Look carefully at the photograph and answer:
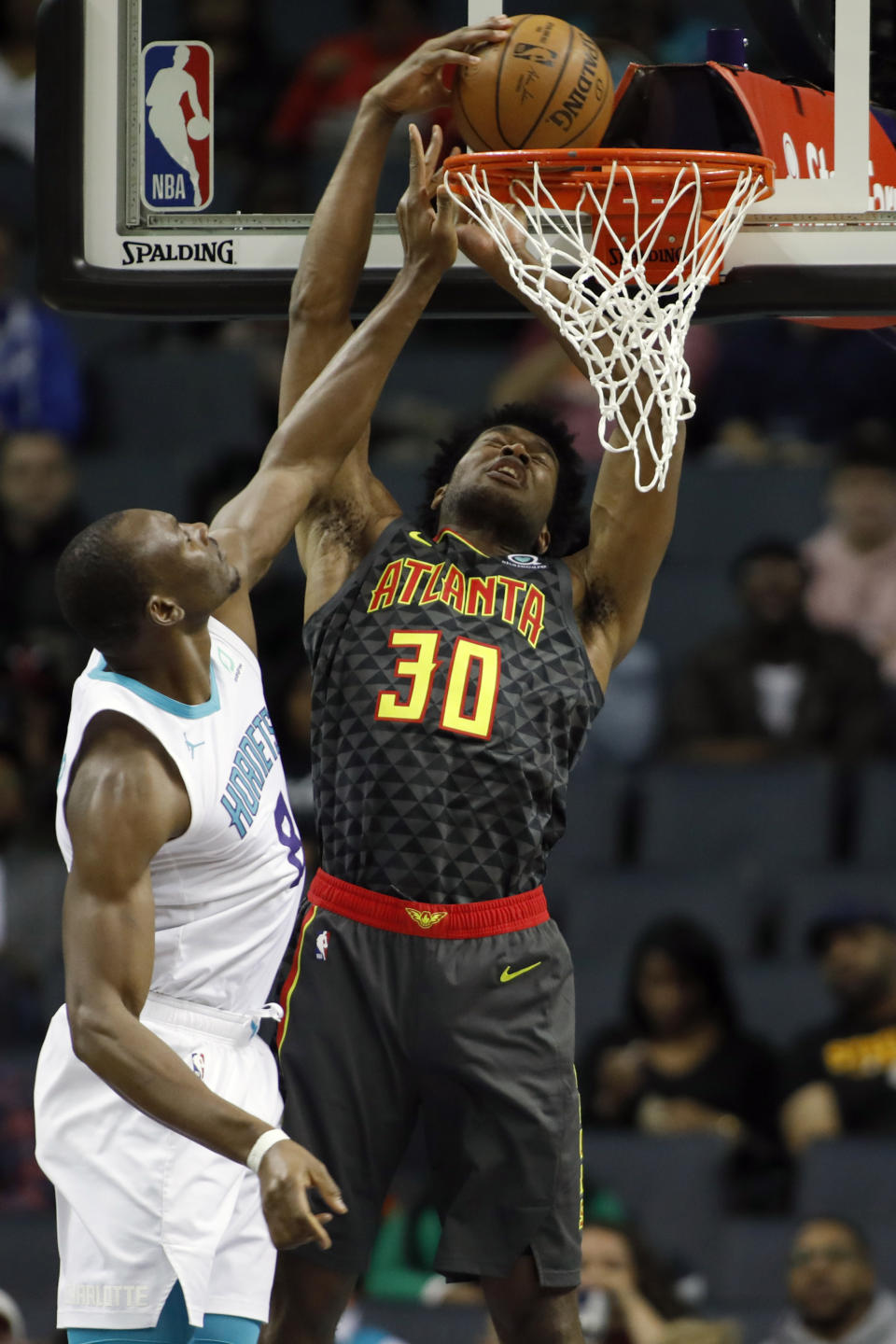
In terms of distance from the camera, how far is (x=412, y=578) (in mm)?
4168

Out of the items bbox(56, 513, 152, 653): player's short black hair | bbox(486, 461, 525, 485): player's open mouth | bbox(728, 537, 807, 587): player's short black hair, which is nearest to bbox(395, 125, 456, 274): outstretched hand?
bbox(486, 461, 525, 485): player's open mouth

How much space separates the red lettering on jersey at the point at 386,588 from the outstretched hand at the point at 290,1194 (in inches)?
52.8

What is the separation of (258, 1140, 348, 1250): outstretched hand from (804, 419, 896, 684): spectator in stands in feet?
17.5

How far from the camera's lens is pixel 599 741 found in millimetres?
8242

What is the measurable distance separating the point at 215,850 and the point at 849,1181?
3.72 meters

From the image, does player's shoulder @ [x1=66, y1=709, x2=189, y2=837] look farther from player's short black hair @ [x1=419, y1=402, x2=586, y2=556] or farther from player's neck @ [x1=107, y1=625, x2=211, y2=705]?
player's short black hair @ [x1=419, y1=402, x2=586, y2=556]

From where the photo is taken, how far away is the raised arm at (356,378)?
159 inches

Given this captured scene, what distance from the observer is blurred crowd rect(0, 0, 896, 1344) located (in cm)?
646

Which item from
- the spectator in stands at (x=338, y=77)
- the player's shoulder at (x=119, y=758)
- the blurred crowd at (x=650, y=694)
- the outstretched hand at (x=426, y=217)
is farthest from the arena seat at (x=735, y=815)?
the player's shoulder at (x=119, y=758)

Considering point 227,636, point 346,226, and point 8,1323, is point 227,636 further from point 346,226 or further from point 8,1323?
point 8,1323

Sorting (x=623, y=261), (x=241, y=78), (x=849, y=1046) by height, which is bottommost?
(x=849, y=1046)

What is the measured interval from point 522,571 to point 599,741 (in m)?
4.08

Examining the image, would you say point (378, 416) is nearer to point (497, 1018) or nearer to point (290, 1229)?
point (497, 1018)

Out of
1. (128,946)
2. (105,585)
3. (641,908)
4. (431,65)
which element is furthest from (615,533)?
(641,908)
